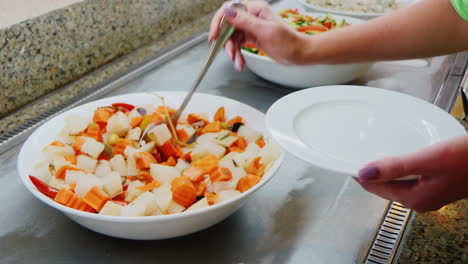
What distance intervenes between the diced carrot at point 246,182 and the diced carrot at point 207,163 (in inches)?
2.2

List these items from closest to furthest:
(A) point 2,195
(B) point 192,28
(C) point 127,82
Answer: (A) point 2,195 → (C) point 127,82 → (B) point 192,28

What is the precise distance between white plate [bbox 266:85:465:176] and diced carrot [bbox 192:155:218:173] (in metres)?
0.14

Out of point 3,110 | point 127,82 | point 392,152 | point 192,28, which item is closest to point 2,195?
point 3,110

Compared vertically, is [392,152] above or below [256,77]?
above

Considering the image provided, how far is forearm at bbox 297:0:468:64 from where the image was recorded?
1.00 m

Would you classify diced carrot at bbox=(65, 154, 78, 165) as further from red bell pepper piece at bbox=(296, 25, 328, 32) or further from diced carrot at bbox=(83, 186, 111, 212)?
red bell pepper piece at bbox=(296, 25, 328, 32)

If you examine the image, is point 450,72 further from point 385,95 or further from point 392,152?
point 392,152

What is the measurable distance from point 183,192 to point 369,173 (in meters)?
0.31

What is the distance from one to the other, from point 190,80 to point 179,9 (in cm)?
59

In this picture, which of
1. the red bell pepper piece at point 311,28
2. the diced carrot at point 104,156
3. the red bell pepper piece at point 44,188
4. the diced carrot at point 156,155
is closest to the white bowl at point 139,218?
the red bell pepper piece at point 44,188

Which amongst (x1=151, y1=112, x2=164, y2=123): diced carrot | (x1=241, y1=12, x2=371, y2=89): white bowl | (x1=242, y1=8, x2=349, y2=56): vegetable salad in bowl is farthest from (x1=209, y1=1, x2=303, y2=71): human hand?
(x1=242, y1=8, x2=349, y2=56): vegetable salad in bowl

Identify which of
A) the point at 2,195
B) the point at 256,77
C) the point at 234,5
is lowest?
the point at 256,77

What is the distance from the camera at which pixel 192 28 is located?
1924 mm

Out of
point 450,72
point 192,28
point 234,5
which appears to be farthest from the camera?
point 192,28
